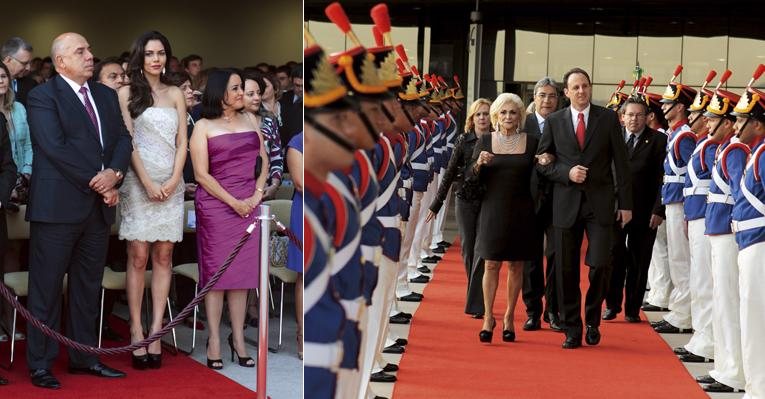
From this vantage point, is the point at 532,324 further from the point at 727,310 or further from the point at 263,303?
the point at 263,303

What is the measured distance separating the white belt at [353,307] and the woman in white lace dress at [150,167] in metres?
3.02

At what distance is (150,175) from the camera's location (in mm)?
5969

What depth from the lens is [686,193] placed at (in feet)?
22.5

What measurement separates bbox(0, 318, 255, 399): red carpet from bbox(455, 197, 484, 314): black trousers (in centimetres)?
211

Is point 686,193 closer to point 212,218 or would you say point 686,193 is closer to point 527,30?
point 212,218

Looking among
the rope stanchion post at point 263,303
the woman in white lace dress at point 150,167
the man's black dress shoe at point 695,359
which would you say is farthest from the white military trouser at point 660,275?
the rope stanchion post at point 263,303

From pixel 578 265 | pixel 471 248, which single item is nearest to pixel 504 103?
pixel 578 265

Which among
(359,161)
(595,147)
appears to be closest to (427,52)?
(595,147)

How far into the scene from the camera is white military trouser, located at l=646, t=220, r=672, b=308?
8727mm

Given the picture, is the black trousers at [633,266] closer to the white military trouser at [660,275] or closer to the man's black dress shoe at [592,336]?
the white military trouser at [660,275]

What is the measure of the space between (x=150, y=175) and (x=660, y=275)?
14.2ft

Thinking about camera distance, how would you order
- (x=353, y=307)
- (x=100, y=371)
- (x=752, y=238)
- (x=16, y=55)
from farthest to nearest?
(x=16, y=55) < (x=100, y=371) < (x=752, y=238) < (x=353, y=307)

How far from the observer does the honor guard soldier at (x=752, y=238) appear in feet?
16.9

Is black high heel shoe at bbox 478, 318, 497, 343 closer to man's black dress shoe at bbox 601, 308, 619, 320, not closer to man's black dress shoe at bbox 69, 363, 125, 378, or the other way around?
man's black dress shoe at bbox 601, 308, 619, 320
